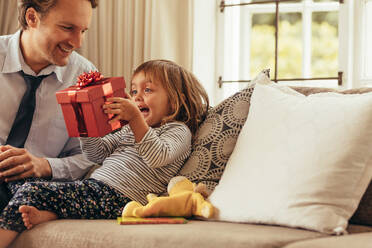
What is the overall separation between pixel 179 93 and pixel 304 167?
26.4 inches

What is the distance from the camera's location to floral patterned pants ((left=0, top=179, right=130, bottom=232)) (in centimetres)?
149

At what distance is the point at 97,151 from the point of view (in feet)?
6.20

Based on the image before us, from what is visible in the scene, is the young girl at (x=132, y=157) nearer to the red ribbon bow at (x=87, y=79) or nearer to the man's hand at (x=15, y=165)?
the red ribbon bow at (x=87, y=79)

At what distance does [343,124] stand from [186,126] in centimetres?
58

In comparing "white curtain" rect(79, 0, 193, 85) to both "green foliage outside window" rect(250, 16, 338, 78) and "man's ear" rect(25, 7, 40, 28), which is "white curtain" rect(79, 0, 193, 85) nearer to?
"green foliage outside window" rect(250, 16, 338, 78)

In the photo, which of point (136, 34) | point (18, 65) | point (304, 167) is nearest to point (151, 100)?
point (18, 65)

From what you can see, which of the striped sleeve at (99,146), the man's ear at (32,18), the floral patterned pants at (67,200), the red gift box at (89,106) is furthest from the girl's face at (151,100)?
the man's ear at (32,18)

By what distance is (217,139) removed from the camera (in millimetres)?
1750

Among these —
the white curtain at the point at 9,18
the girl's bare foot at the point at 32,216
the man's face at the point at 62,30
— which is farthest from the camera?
the white curtain at the point at 9,18

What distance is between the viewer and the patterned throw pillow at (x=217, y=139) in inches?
Result: 67.7

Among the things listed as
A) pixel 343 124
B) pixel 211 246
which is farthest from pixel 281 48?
pixel 211 246

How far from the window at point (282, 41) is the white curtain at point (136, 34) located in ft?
0.95

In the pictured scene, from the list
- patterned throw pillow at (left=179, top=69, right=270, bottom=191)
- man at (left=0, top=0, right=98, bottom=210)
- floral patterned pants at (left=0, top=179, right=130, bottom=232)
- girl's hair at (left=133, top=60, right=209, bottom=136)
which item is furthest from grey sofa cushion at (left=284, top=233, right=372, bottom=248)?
man at (left=0, top=0, right=98, bottom=210)

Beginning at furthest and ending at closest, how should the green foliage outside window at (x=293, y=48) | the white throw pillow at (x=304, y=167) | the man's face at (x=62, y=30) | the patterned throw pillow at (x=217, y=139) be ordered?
the green foliage outside window at (x=293, y=48)
the man's face at (x=62, y=30)
the patterned throw pillow at (x=217, y=139)
the white throw pillow at (x=304, y=167)
